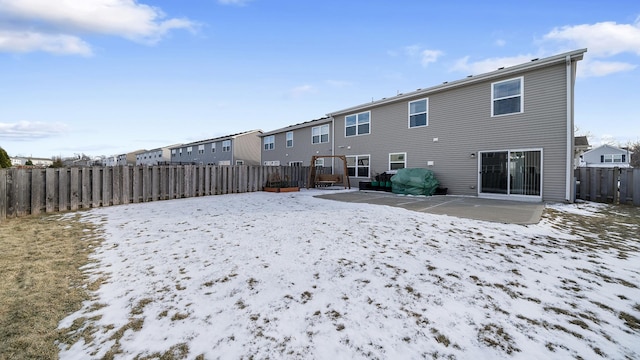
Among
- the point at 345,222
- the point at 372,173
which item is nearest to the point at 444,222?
the point at 345,222

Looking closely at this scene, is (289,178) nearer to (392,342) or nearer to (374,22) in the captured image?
(374,22)

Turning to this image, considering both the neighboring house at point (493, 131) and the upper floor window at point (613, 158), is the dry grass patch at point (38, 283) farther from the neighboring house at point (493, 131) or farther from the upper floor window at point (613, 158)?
the upper floor window at point (613, 158)

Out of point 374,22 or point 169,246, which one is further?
point 374,22

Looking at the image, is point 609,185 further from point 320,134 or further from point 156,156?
point 156,156

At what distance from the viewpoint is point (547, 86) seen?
9.45 meters

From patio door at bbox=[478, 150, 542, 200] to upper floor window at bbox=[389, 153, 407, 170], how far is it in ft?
11.8

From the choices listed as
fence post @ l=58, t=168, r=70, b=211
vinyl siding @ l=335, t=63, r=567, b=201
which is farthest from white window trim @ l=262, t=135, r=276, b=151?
fence post @ l=58, t=168, r=70, b=211

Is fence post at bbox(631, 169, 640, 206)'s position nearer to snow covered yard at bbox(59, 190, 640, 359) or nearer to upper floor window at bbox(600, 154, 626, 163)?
snow covered yard at bbox(59, 190, 640, 359)

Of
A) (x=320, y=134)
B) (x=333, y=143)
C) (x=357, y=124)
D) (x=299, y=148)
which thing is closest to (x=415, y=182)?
(x=357, y=124)

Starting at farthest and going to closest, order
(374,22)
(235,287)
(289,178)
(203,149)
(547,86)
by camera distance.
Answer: (203,149) < (289,178) < (374,22) < (547,86) < (235,287)

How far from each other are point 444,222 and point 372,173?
31.3 feet

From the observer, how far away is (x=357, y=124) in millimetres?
16375

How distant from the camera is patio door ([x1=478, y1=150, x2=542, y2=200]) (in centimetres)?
977

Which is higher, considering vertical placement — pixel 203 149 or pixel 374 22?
pixel 374 22
